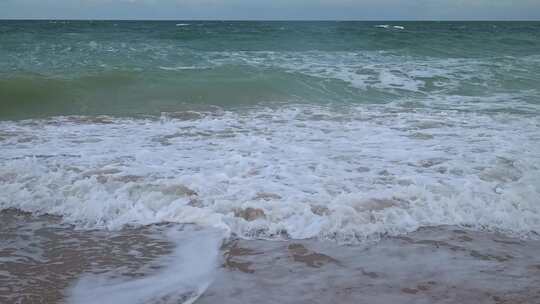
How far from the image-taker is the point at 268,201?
4.32 m

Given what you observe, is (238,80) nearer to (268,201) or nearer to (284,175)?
(284,175)

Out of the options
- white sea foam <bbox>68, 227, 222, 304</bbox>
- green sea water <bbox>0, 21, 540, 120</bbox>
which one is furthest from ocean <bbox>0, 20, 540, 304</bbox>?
green sea water <bbox>0, 21, 540, 120</bbox>

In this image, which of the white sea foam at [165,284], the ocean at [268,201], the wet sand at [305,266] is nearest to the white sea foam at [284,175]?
the ocean at [268,201]

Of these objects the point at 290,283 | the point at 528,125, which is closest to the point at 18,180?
the point at 290,283

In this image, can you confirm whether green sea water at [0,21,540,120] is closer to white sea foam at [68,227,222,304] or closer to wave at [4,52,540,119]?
wave at [4,52,540,119]

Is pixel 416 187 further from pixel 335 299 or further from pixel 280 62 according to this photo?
pixel 280 62

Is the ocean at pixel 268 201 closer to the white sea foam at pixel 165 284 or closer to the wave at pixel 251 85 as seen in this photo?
the white sea foam at pixel 165 284

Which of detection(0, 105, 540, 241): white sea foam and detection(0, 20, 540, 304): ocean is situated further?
detection(0, 105, 540, 241): white sea foam

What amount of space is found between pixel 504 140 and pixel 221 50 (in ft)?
51.1

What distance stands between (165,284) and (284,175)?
2285mm

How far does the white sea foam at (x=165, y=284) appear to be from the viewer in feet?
9.48

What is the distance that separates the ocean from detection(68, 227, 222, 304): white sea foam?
1 centimetres

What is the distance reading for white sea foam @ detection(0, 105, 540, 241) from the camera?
4094mm

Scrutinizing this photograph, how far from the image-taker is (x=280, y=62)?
16.3 metres
